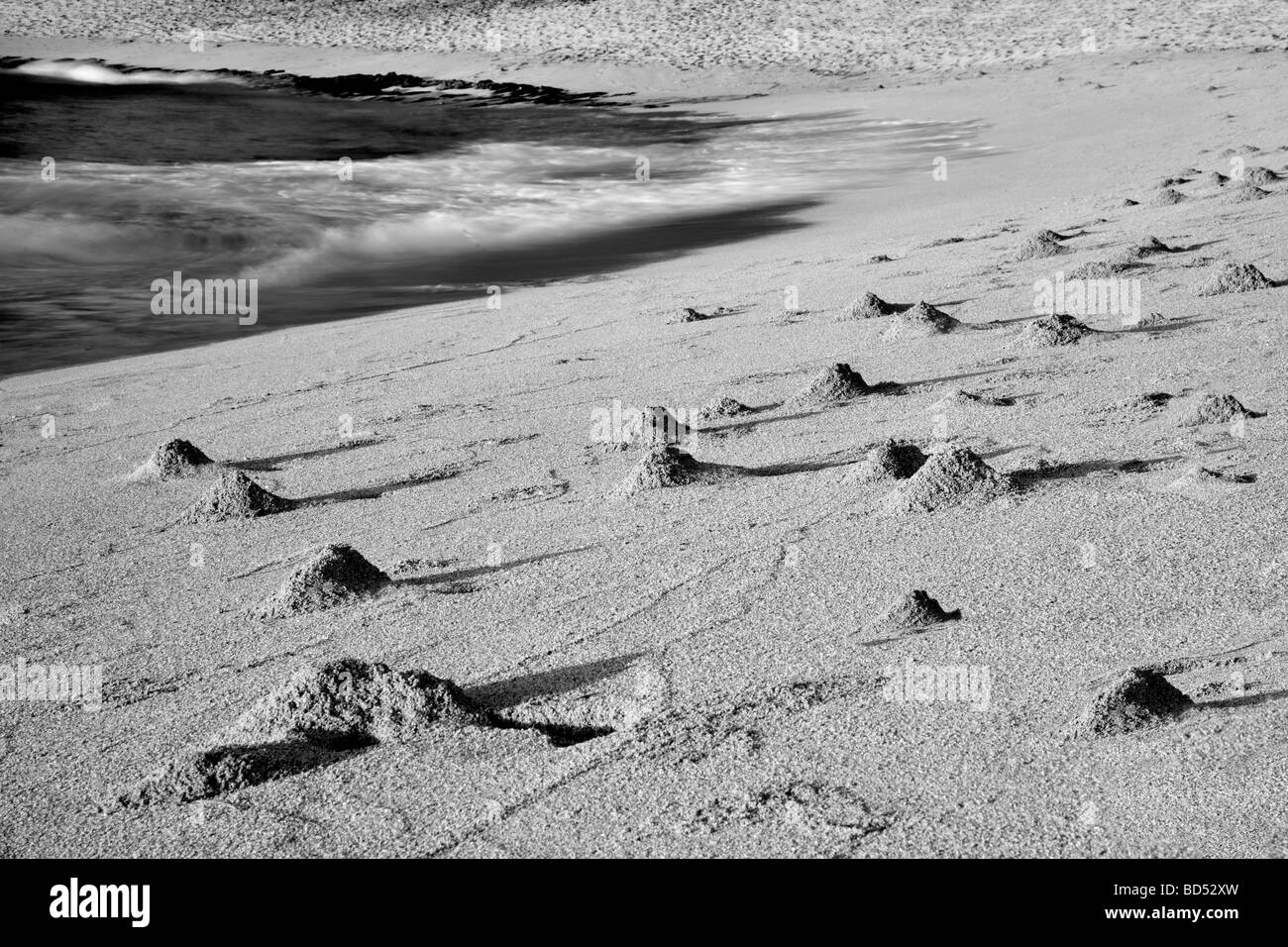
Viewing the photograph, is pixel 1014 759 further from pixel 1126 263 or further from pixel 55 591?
pixel 1126 263

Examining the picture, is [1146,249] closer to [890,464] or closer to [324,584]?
[890,464]

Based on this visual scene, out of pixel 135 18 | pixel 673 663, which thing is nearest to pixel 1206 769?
pixel 673 663

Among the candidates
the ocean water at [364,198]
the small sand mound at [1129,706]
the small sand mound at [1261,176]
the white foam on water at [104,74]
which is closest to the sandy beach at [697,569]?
the small sand mound at [1129,706]

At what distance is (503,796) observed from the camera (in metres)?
2.76

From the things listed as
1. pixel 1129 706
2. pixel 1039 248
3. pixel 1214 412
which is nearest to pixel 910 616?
pixel 1129 706

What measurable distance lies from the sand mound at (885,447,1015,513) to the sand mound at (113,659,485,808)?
1.69 metres

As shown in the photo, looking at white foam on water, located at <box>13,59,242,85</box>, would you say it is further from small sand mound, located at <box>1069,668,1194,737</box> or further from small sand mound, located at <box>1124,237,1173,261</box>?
small sand mound, located at <box>1069,668,1194,737</box>

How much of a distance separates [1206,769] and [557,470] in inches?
118

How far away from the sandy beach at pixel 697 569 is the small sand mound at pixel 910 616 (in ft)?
0.04

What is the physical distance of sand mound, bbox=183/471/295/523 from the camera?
4.89 metres

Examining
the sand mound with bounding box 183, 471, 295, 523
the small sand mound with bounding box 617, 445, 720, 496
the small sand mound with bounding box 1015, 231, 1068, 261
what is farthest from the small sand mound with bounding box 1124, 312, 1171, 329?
the sand mound with bounding box 183, 471, 295, 523

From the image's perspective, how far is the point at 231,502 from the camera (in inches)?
193

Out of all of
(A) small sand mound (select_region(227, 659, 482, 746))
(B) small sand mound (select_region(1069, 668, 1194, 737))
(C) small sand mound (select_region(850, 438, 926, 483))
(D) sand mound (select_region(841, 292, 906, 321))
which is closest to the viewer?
(B) small sand mound (select_region(1069, 668, 1194, 737))

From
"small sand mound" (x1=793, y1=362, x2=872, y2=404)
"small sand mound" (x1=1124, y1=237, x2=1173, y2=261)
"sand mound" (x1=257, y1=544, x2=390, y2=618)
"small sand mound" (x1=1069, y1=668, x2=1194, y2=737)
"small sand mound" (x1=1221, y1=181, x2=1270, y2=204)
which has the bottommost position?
"sand mound" (x1=257, y1=544, x2=390, y2=618)
